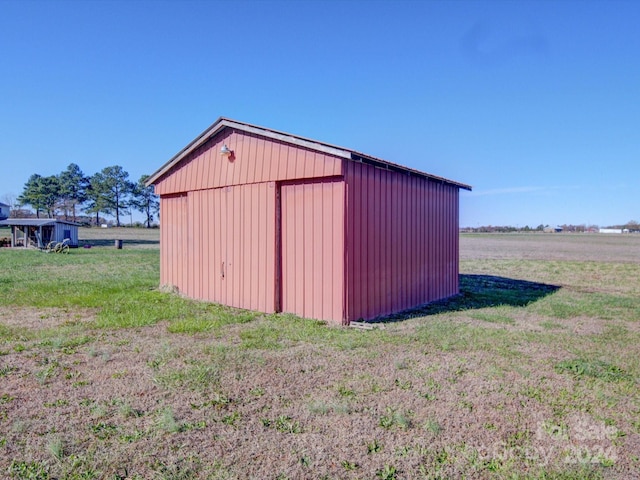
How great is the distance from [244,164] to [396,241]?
3465 mm

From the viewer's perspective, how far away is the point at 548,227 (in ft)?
335

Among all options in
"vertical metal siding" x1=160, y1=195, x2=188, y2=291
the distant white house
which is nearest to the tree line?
the distant white house

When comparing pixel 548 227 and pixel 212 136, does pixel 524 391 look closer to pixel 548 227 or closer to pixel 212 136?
pixel 212 136

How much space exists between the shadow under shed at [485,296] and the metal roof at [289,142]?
287 cm

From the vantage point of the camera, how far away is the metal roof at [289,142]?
666 centimetres

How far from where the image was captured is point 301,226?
7363 mm

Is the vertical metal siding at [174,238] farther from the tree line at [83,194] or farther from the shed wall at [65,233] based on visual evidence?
the tree line at [83,194]

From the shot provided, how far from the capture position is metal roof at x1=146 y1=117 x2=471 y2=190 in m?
6.66

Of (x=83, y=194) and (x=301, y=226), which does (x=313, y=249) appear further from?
(x=83, y=194)

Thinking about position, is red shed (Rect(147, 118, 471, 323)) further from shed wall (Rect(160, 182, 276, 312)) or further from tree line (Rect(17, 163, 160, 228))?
tree line (Rect(17, 163, 160, 228))

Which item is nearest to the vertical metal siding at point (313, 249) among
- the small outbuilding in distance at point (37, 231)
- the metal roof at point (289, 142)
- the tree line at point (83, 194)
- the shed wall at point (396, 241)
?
the shed wall at point (396, 241)

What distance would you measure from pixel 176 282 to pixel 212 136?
3.87 m

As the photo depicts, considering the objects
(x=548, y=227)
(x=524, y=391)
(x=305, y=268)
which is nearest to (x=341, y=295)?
(x=305, y=268)

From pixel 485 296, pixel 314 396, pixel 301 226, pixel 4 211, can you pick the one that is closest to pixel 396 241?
pixel 301 226
